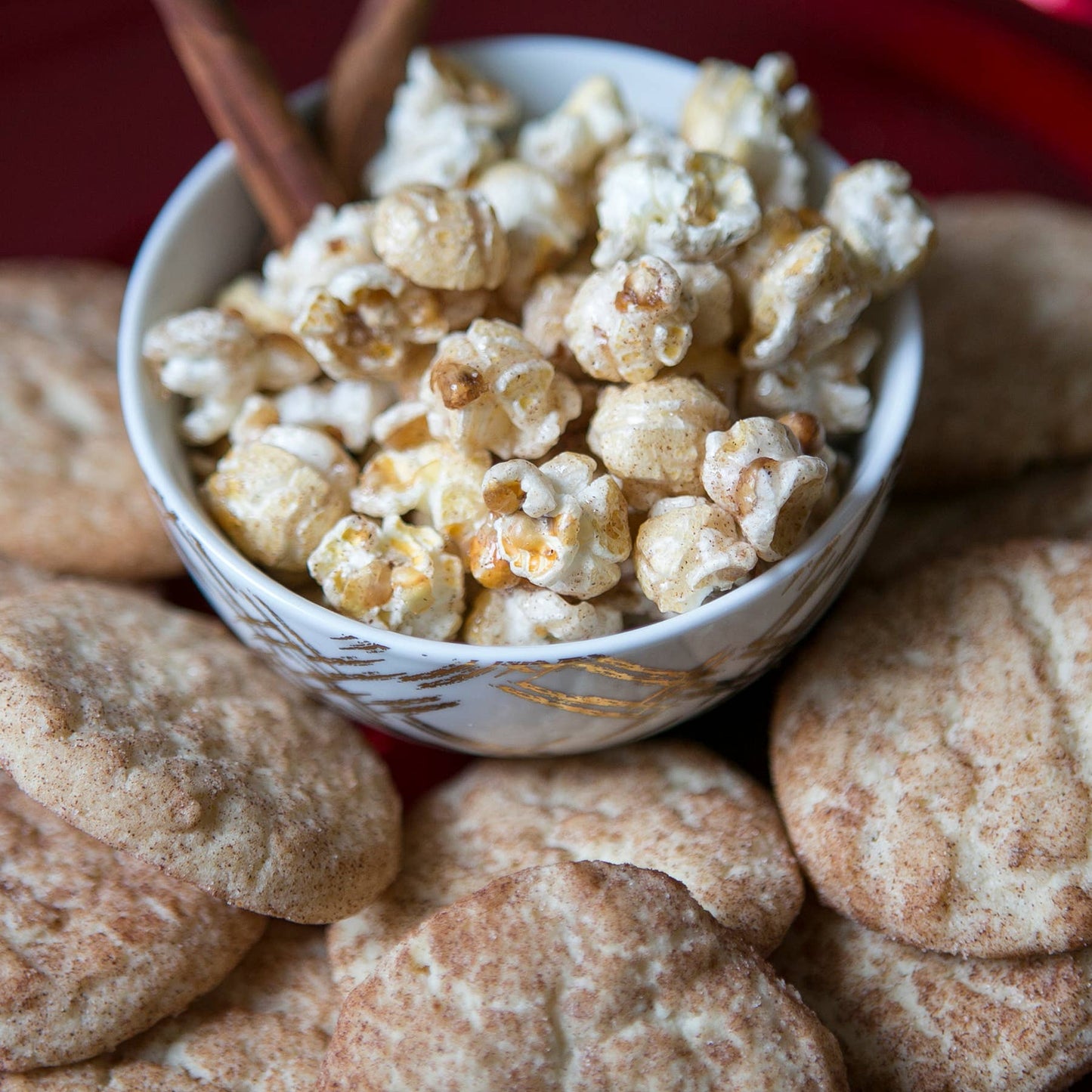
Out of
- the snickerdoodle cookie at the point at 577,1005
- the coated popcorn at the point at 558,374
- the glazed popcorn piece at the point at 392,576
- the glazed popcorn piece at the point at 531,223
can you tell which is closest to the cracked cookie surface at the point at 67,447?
the coated popcorn at the point at 558,374

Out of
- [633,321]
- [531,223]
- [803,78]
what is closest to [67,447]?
[531,223]

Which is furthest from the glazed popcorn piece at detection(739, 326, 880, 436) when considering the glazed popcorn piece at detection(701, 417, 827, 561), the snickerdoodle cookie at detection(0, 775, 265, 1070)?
the snickerdoodle cookie at detection(0, 775, 265, 1070)

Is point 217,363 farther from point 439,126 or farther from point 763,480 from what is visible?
point 763,480

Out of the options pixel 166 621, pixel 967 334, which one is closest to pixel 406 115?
pixel 166 621

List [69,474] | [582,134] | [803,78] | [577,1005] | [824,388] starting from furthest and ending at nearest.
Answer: [803,78] < [69,474] < [582,134] < [824,388] < [577,1005]

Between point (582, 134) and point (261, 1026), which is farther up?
point (582, 134)

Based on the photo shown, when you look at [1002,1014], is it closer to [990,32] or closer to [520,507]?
[520,507]
